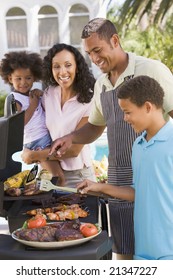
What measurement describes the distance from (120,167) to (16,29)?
11.7 meters

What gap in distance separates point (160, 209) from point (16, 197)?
645mm

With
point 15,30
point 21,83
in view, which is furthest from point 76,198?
point 15,30

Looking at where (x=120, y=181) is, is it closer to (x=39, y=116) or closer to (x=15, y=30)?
(x=39, y=116)

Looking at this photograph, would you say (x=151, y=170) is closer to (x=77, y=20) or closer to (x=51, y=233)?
(x=51, y=233)

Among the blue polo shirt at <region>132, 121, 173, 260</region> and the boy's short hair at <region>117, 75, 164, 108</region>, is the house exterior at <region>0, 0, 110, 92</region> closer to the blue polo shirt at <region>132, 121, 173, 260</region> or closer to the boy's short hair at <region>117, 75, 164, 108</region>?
the boy's short hair at <region>117, 75, 164, 108</region>

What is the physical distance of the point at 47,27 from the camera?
14.1 metres

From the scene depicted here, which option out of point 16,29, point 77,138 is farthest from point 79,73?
point 16,29

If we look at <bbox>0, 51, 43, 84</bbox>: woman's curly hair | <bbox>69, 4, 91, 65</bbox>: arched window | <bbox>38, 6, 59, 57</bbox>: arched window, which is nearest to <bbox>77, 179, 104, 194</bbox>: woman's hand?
<bbox>0, 51, 43, 84</bbox>: woman's curly hair

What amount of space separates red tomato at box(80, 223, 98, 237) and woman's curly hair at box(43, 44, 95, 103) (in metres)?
1.22

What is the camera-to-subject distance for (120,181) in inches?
115

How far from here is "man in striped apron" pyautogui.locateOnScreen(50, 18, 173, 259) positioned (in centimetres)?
Answer: 283

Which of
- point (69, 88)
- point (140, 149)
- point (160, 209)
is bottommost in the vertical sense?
point (160, 209)

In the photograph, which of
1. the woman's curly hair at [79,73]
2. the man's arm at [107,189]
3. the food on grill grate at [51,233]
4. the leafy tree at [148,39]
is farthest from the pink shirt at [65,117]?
the leafy tree at [148,39]
